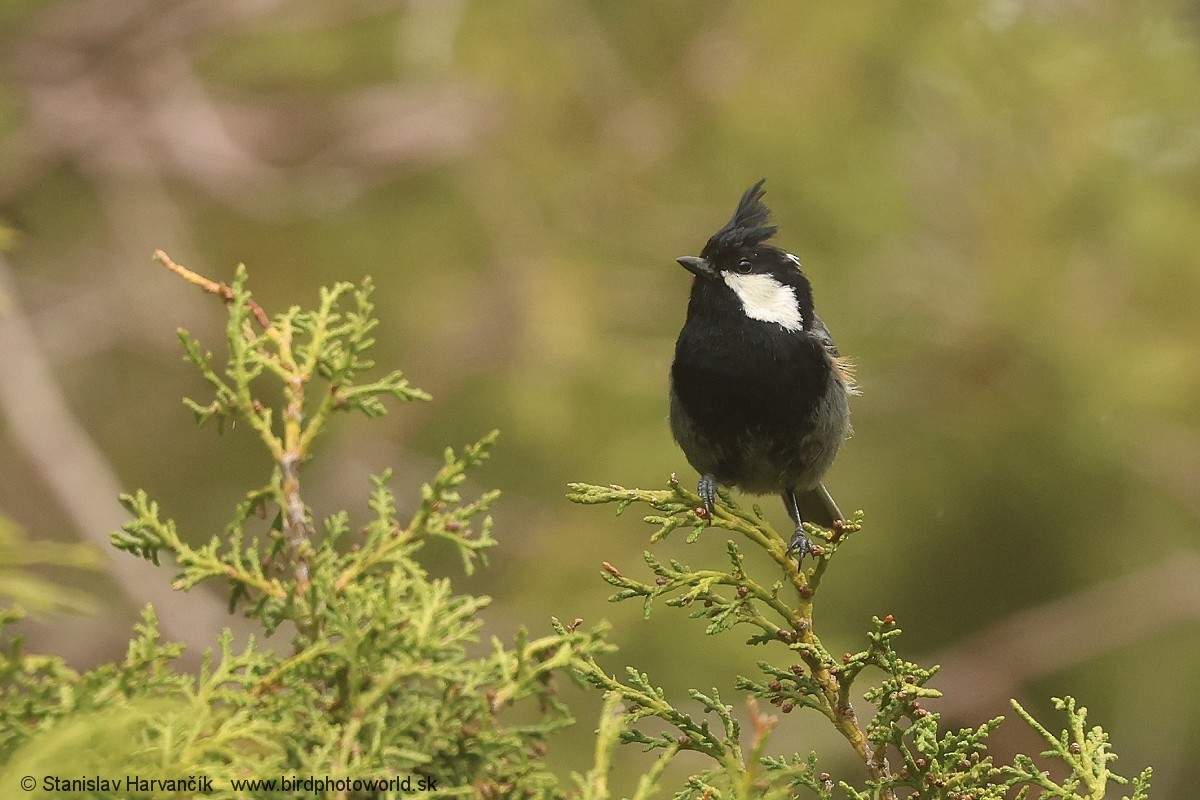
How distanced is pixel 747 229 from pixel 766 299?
245 millimetres

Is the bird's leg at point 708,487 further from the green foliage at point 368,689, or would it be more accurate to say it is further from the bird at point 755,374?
the green foliage at point 368,689

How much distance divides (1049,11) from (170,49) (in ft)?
14.4

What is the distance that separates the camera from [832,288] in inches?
239

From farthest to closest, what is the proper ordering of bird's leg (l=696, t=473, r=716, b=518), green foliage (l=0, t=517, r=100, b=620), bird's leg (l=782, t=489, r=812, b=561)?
bird's leg (l=696, t=473, r=716, b=518), bird's leg (l=782, t=489, r=812, b=561), green foliage (l=0, t=517, r=100, b=620)

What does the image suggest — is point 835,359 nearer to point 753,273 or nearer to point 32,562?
point 753,273

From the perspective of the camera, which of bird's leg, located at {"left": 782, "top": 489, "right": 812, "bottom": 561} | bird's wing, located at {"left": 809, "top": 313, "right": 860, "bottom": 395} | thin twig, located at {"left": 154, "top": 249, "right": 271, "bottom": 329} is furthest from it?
bird's wing, located at {"left": 809, "top": 313, "right": 860, "bottom": 395}

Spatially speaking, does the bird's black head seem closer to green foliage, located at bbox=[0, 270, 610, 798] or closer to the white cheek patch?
the white cheek patch

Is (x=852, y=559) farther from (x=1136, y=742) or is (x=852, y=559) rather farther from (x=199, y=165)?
(x=199, y=165)

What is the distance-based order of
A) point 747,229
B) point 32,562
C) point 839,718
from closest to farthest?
point 32,562 → point 839,718 → point 747,229

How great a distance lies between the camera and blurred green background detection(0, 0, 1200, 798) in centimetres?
563

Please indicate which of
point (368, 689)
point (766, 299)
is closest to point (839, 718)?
point (368, 689)

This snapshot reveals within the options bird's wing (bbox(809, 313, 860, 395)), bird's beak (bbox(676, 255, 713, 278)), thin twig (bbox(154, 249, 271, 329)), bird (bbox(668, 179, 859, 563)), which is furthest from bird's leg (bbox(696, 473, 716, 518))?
thin twig (bbox(154, 249, 271, 329))

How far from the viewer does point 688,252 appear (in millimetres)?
6496

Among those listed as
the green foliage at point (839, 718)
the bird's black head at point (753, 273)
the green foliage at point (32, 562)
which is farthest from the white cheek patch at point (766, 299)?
the green foliage at point (32, 562)
